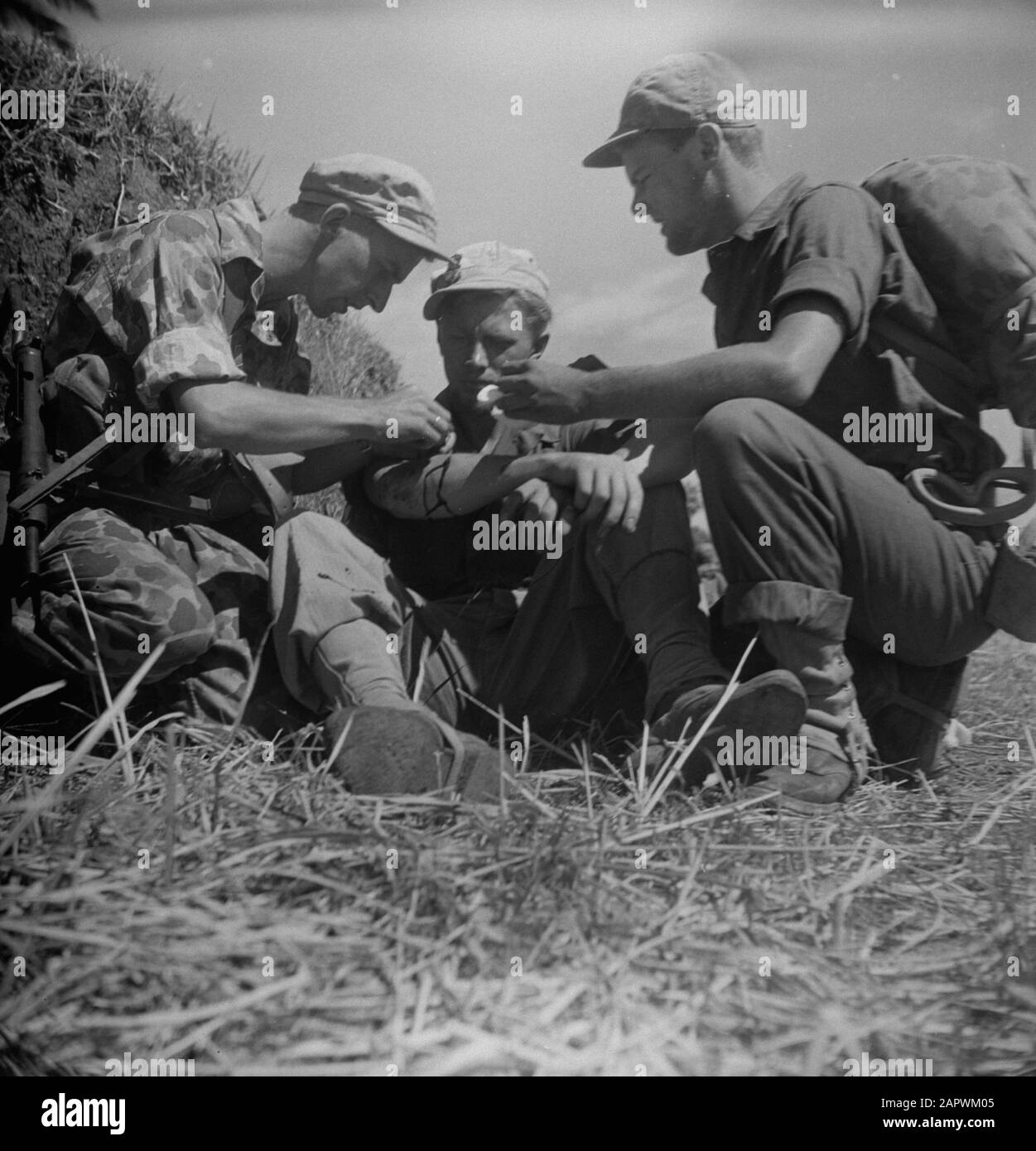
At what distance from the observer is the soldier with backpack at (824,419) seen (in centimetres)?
206

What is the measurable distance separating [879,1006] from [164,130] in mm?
2236

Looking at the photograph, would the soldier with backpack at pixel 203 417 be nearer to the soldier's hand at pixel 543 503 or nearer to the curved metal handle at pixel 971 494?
the soldier's hand at pixel 543 503

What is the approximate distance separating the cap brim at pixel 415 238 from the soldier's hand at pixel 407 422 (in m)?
0.29

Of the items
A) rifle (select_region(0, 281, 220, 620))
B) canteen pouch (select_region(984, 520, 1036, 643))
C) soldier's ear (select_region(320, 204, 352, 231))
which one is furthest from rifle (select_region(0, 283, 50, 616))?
canteen pouch (select_region(984, 520, 1036, 643))

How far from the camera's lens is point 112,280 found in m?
2.33

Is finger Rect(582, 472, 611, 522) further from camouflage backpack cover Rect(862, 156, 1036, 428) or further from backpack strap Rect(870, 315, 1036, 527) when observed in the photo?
camouflage backpack cover Rect(862, 156, 1036, 428)

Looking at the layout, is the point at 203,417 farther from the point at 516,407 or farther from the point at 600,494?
the point at 600,494

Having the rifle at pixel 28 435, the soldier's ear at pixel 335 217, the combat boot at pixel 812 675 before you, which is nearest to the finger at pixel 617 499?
the combat boot at pixel 812 675

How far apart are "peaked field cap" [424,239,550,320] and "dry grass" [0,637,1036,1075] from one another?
914mm

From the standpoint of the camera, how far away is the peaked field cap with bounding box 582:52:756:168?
2246mm

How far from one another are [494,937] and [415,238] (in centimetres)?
129

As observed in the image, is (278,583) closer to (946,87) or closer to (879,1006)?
(879,1006)
